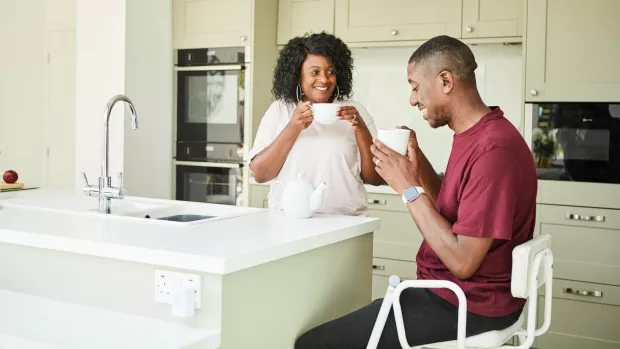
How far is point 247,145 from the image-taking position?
442cm

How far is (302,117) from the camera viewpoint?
8.17 ft

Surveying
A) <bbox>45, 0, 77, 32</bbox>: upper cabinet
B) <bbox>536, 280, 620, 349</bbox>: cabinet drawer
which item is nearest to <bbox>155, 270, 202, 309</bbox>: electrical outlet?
<bbox>536, 280, 620, 349</bbox>: cabinet drawer

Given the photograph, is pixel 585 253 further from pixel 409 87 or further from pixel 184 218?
pixel 184 218

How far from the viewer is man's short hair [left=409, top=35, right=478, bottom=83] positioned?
1.92 meters

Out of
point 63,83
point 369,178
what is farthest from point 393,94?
point 63,83

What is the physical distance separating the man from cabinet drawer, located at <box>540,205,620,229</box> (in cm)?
176

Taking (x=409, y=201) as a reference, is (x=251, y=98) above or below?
above

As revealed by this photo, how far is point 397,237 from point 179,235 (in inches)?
87.2

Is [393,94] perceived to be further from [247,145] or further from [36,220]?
[36,220]

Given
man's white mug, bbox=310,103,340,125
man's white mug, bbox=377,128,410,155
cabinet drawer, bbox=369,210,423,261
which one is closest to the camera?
man's white mug, bbox=377,128,410,155

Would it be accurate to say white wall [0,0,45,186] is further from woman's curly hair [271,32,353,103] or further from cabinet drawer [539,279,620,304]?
cabinet drawer [539,279,620,304]

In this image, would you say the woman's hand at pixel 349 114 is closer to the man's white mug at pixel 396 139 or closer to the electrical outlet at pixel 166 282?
the man's white mug at pixel 396 139

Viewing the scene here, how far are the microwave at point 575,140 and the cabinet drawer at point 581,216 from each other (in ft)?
0.49

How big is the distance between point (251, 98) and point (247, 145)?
0.97 feet
